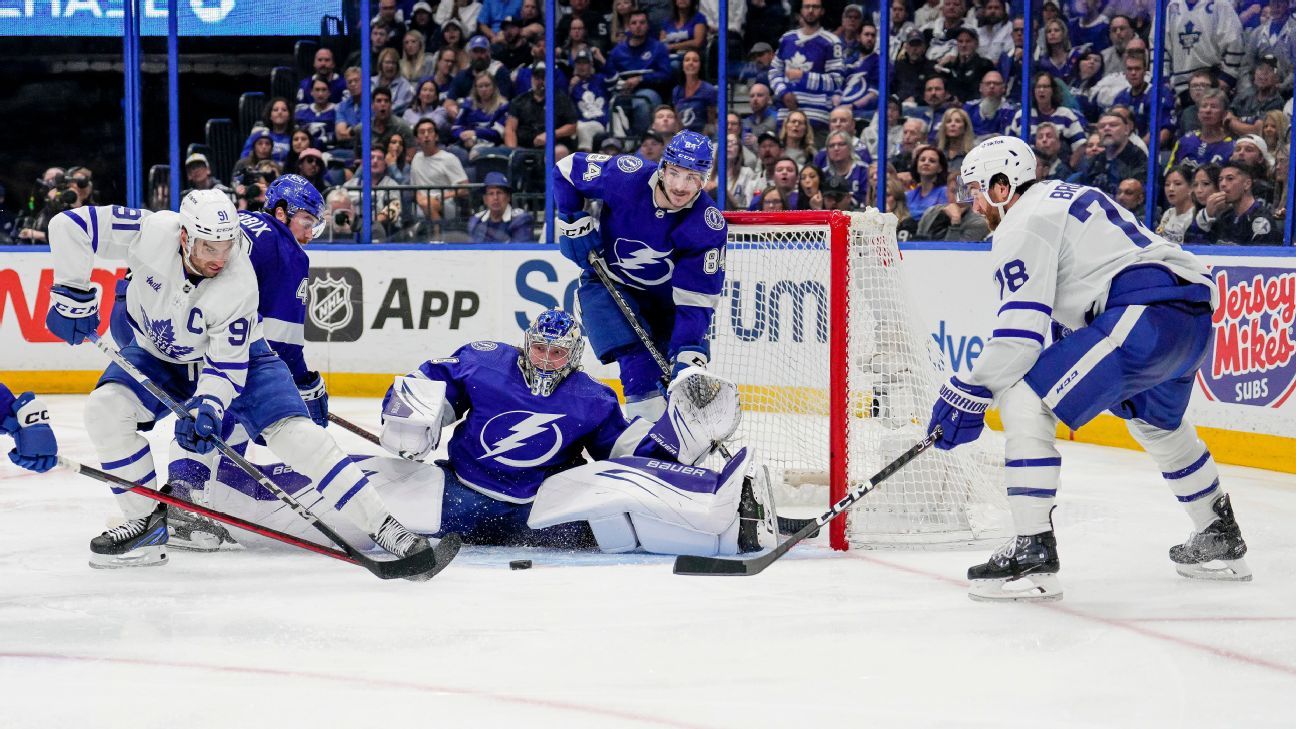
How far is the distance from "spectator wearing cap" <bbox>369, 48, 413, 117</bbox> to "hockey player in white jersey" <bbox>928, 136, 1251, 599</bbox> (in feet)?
16.4

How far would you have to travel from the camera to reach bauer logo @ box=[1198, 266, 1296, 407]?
15.6 feet

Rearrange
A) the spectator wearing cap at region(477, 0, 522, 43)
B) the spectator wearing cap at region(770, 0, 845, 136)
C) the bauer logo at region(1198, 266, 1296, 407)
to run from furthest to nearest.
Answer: the spectator wearing cap at region(477, 0, 522, 43) → the spectator wearing cap at region(770, 0, 845, 136) → the bauer logo at region(1198, 266, 1296, 407)

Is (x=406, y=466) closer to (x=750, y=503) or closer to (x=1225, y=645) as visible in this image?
(x=750, y=503)

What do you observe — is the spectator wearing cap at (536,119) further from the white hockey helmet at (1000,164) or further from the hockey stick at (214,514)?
the white hockey helmet at (1000,164)

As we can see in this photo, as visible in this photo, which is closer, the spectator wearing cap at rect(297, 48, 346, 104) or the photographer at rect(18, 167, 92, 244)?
the photographer at rect(18, 167, 92, 244)

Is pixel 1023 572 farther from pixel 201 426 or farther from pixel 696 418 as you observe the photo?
pixel 201 426

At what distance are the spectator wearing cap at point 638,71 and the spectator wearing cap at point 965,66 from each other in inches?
58.4

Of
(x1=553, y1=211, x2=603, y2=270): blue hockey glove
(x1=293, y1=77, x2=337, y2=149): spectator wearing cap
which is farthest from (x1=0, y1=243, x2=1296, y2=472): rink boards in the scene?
(x1=553, y1=211, x2=603, y2=270): blue hockey glove

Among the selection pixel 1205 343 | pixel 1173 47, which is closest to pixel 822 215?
pixel 1205 343

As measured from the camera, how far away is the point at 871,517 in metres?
3.78

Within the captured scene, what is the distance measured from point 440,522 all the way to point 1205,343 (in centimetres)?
182

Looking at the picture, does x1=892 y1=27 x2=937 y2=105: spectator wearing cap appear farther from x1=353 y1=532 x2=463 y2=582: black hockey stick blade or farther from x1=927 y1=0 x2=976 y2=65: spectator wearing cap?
x1=353 y1=532 x2=463 y2=582: black hockey stick blade

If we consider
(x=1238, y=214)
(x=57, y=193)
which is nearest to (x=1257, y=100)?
(x=1238, y=214)

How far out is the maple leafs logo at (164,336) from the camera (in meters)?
3.27
